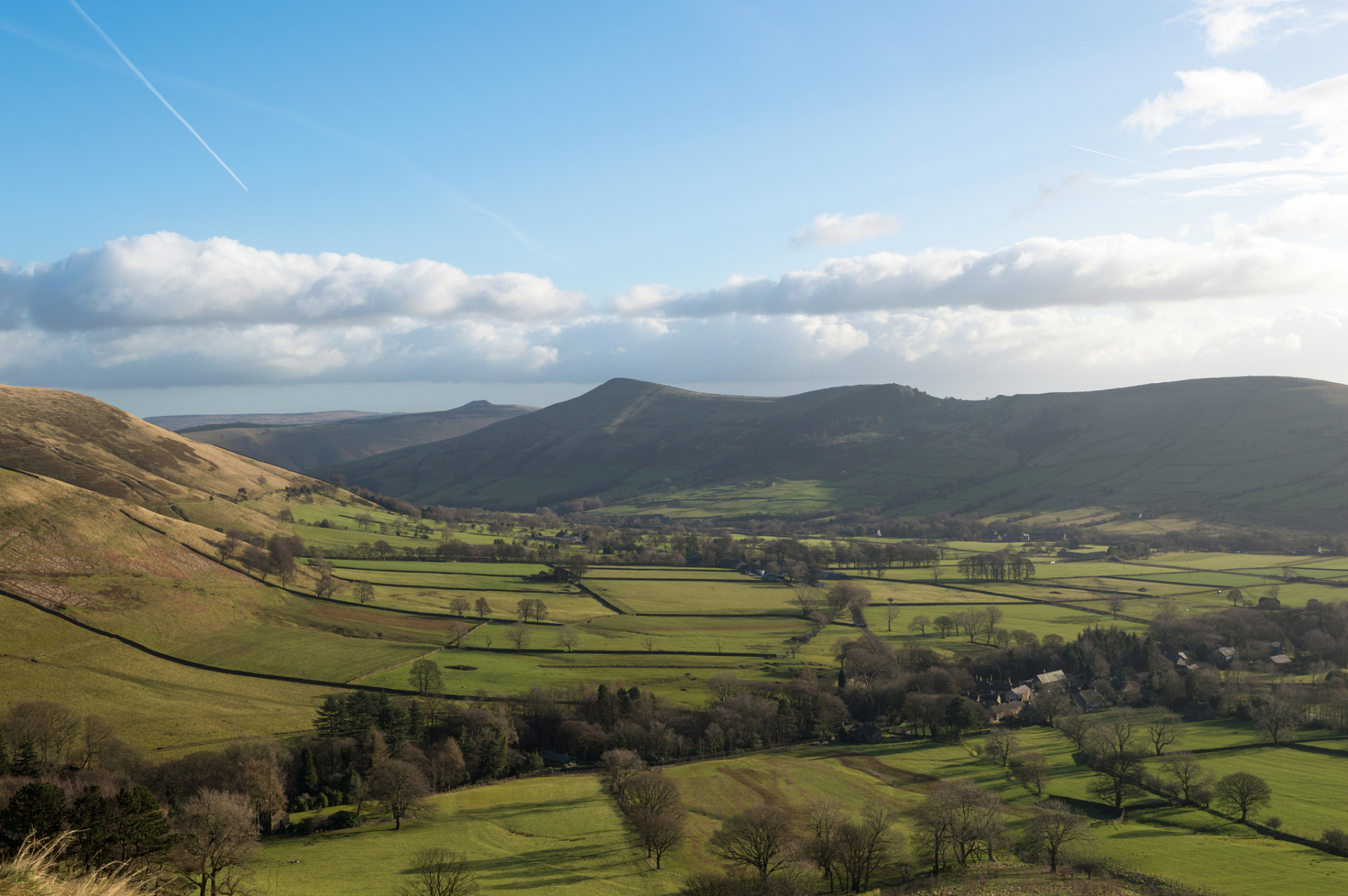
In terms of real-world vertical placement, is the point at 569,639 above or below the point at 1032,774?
above

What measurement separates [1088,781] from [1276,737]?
2650 cm

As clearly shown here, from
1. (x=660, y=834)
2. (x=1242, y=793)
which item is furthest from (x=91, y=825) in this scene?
(x=1242, y=793)

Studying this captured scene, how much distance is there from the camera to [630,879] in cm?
5178

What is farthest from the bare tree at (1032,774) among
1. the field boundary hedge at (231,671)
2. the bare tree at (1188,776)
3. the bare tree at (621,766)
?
the field boundary hedge at (231,671)

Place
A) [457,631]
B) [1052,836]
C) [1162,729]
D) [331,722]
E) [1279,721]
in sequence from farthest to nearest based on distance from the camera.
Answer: [457,631], [1162,729], [1279,721], [331,722], [1052,836]

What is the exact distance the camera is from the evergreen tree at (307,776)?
64.0 m

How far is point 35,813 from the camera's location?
3581 centimetres

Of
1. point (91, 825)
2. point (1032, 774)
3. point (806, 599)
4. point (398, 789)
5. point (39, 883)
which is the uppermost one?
point (39, 883)

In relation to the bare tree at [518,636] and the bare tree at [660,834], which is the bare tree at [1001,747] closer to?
the bare tree at [660,834]

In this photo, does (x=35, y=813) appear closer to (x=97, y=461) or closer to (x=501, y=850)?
(x=501, y=850)

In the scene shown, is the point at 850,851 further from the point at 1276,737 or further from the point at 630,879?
the point at 1276,737

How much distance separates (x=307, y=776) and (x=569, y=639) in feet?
135

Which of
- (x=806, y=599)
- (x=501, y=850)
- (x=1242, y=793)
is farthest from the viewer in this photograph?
(x=806, y=599)

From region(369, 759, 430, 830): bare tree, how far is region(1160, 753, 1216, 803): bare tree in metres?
65.8
